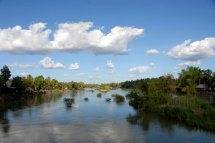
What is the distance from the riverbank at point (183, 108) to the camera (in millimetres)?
24172

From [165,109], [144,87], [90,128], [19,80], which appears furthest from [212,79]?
[90,128]

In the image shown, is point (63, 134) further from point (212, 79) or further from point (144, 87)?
point (212, 79)

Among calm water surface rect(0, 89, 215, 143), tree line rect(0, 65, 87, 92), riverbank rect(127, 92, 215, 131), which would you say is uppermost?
tree line rect(0, 65, 87, 92)

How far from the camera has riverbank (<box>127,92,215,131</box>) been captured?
24.2 metres

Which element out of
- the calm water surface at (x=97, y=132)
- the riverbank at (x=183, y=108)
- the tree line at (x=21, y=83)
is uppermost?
the tree line at (x=21, y=83)

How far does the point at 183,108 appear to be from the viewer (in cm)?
2953

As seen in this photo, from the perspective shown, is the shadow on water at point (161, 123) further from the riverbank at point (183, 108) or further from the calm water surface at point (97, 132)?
the riverbank at point (183, 108)

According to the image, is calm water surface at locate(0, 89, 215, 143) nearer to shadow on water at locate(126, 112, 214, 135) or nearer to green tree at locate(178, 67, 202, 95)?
shadow on water at locate(126, 112, 214, 135)

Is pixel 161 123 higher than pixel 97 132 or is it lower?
higher

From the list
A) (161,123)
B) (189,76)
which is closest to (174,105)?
(161,123)

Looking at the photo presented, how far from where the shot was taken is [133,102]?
46438mm

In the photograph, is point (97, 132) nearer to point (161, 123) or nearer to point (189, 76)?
point (161, 123)

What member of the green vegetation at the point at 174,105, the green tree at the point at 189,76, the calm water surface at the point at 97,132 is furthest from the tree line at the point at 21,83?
the green tree at the point at 189,76

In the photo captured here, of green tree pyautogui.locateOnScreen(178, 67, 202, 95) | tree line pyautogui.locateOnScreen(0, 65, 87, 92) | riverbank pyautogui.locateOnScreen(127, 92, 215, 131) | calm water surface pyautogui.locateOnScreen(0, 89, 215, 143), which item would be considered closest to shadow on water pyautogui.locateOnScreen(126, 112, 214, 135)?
calm water surface pyautogui.locateOnScreen(0, 89, 215, 143)
